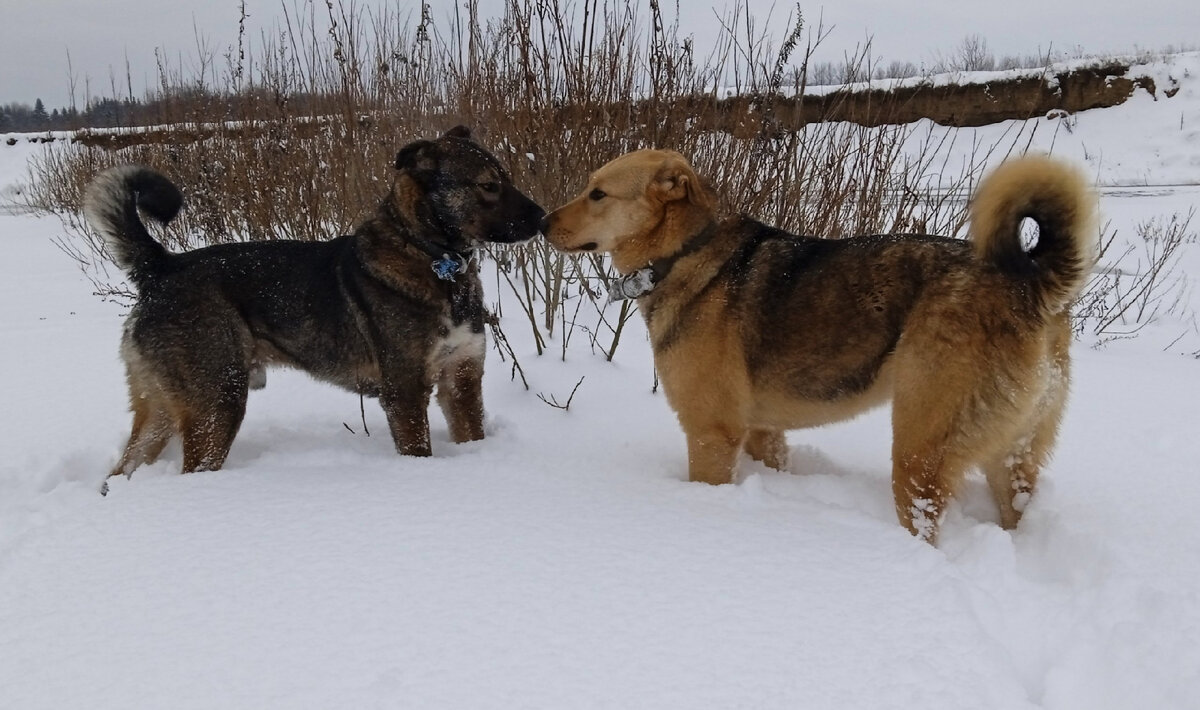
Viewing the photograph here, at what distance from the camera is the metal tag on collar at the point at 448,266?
362 cm

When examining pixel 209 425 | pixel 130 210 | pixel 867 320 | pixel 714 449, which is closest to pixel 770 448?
pixel 714 449

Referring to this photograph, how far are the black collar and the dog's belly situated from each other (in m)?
0.69

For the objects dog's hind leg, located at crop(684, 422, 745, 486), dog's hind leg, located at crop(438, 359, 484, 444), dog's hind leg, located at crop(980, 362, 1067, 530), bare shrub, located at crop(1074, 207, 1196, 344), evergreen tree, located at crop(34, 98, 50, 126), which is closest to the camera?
dog's hind leg, located at crop(980, 362, 1067, 530)

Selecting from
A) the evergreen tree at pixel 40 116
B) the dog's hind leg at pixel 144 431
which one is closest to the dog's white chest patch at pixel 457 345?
the dog's hind leg at pixel 144 431

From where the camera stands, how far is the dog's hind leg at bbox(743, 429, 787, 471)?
3.74 metres

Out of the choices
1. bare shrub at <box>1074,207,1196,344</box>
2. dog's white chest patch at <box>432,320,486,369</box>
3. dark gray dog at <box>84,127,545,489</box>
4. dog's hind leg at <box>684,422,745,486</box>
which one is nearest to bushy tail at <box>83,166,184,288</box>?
dark gray dog at <box>84,127,545,489</box>

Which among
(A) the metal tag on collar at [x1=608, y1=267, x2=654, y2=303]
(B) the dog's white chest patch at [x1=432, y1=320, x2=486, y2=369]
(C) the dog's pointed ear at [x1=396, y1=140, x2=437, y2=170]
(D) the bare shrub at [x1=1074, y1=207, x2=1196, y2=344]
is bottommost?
(D) the bare shrub at [x1=1074, y1=207, x2=1196, y2=344]

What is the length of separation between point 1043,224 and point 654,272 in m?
1.58

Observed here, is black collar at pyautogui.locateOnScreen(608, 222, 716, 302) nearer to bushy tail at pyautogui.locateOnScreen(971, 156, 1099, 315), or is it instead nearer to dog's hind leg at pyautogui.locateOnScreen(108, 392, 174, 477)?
bushy tail at pyautogui.locateOnScreen(971, 156, 1099, 315)

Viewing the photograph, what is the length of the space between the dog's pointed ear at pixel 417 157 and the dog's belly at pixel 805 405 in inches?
77.6

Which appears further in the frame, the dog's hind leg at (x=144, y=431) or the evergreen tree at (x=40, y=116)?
A: the evergreen tree at (x=40, y=116)

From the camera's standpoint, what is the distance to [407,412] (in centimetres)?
362

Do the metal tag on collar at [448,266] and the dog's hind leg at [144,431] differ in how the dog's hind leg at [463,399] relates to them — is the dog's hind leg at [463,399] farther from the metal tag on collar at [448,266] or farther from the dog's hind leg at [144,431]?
the dog's hind leg at [144,431]

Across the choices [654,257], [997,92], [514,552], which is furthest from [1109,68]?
[514,552]
